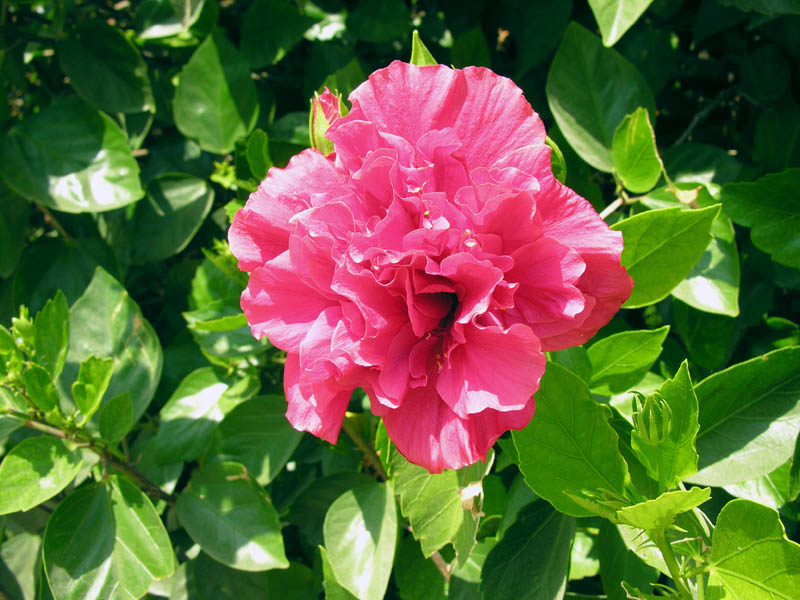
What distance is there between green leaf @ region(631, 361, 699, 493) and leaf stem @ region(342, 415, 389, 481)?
0.46m

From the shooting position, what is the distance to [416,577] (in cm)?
107

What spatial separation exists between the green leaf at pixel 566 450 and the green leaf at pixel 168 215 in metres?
0.84

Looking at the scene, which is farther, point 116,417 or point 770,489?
point 116,417

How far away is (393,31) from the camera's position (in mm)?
1328

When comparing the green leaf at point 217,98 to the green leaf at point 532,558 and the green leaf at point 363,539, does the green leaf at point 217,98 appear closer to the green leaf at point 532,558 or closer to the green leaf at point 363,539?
the green leaf at point 363,539

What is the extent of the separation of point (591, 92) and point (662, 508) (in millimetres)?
631

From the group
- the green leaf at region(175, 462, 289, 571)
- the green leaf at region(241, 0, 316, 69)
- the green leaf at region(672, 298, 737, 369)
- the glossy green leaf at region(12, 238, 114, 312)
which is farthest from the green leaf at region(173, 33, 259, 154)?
the green leaf at region(672, 298, 737, 369)

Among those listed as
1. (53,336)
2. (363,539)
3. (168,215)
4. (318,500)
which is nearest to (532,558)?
(363,539)

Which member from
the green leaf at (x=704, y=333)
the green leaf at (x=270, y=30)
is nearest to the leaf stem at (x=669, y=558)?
the green leaf at (x=704, y=333)

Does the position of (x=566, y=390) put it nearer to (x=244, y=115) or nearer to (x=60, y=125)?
(x=244, y=115)

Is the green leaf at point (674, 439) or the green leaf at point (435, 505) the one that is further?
the green leaf at point (435, 505)

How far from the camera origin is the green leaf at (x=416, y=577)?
41.5 inches

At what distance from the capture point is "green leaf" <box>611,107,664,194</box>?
2.91 feet

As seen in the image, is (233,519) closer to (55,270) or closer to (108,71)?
(55,270)
